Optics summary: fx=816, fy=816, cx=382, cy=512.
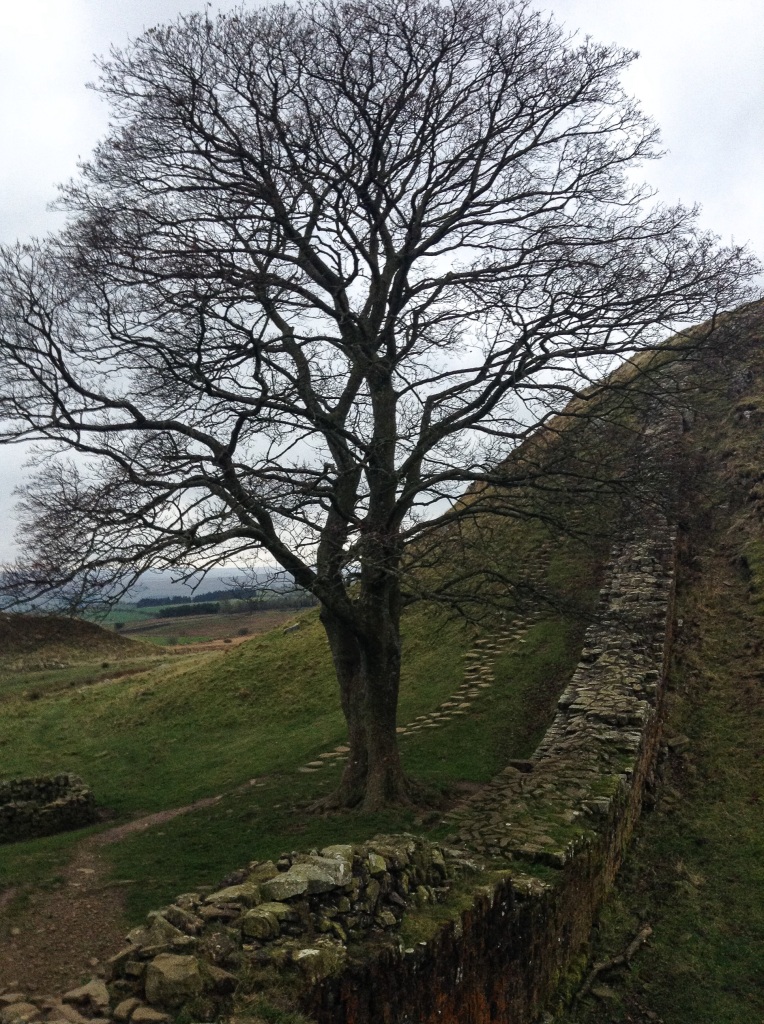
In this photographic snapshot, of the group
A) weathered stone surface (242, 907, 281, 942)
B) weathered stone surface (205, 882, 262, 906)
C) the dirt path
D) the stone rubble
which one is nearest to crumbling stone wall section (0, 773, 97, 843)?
the dirt path

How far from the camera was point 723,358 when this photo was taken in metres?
11.6

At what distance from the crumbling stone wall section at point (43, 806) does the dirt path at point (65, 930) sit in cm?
248

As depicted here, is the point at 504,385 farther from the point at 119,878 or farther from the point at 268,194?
the point at 119,878

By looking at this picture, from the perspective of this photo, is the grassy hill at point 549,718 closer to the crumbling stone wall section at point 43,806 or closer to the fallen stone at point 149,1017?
the crumbling stone wall section at point 43,806

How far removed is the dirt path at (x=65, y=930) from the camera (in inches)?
261

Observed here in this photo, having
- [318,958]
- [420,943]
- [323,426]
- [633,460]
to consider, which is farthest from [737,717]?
[318,958]

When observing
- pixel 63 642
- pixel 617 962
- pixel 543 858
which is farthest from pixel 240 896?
pixel 63 642

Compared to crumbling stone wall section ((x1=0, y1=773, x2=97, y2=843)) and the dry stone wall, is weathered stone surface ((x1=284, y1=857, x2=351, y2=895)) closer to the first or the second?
the dry stone wall

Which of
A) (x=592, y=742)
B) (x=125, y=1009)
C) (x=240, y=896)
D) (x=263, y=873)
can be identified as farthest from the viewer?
(x=592, y=742)

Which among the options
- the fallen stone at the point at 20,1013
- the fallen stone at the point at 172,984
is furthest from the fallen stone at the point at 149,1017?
the fallen stone at the point at 20,1013

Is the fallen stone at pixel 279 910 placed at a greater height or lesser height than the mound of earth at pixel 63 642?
lesser

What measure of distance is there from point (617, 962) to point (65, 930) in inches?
215

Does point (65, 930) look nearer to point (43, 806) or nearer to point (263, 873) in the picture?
point (263, 873)

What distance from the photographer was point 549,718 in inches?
579
